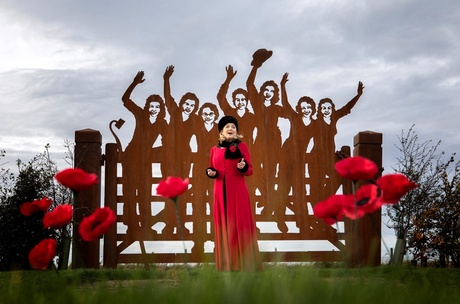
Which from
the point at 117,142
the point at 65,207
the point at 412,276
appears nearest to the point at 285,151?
the point at 117,142

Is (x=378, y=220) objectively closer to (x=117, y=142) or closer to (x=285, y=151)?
(x=285, y=151)

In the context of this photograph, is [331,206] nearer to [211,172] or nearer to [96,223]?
[96,223]

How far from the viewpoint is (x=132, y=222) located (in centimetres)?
750

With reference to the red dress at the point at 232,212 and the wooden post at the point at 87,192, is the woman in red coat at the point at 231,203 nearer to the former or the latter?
the red dress at the point at 232,212

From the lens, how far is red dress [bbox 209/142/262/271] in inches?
238

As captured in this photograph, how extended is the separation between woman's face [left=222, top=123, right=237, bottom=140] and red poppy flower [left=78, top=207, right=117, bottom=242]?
3223mm

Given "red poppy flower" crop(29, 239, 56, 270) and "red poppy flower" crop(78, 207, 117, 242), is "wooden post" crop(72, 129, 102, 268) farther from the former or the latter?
"red poppy flower" crop(78, 207, 117, 242)

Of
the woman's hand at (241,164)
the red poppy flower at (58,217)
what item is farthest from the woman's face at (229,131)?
the red poppy flower at (58,217)

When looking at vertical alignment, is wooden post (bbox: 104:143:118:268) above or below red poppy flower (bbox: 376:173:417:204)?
above

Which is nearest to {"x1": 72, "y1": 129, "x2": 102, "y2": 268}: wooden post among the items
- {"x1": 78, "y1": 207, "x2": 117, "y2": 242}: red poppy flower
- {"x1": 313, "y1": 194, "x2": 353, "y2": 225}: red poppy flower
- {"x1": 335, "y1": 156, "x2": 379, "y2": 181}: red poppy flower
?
{"x1": 78, "y1": 207, "x2": 117, "y2": 242}: red poppy flower

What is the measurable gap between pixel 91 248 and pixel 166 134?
1695mm

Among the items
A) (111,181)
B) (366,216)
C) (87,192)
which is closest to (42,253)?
(87,192)

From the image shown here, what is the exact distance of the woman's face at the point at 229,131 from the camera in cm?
607

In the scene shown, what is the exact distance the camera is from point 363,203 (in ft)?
9.59
